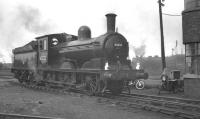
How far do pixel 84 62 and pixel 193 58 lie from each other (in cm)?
586

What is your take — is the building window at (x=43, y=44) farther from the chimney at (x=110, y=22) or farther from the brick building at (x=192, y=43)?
the brick building at (x=192, y=43)

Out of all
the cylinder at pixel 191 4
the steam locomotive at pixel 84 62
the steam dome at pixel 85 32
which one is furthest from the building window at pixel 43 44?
the cylinder at pixel 191 4

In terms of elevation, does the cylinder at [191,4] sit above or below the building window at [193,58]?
above

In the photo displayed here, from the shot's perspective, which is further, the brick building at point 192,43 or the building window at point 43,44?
the building window at point 43,44

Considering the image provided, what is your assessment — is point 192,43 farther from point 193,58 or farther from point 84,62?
point 84,62

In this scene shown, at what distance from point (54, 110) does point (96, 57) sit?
498 cm

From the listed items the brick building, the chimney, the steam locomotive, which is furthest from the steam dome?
the brick building

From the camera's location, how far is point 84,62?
14.5 m

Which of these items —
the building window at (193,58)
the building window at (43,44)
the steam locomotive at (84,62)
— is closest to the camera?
the steam locomotive at (84,62)

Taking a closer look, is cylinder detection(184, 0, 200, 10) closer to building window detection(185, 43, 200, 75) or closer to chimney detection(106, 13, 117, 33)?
building window detection(185, 43, 200, 75)

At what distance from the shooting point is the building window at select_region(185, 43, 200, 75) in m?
13.3

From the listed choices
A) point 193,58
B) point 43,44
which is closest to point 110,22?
point 193,58

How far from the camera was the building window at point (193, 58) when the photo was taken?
13316mm

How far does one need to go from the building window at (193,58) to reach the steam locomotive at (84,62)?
104 inches
